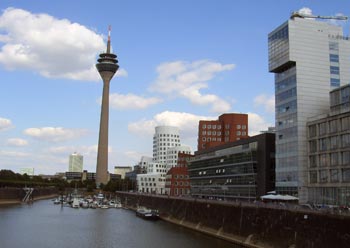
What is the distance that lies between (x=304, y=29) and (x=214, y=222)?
44002 mm

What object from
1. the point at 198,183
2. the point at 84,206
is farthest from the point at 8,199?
the point at 198,183

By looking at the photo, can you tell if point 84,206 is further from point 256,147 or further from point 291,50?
point 291,50

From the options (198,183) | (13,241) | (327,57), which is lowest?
(13,241)

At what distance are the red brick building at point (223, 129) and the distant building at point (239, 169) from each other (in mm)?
47592

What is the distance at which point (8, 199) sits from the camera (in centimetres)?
18775

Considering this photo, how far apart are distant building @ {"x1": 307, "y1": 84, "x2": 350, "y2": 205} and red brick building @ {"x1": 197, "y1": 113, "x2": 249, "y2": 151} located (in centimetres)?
9985

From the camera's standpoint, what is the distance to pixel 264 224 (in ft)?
205

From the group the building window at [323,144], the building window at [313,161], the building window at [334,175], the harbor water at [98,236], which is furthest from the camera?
the building window at [313,161]

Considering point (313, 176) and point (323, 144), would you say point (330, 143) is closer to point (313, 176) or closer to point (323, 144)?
point (323, 144)

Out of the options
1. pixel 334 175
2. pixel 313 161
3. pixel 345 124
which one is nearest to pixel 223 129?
pixel 313 161

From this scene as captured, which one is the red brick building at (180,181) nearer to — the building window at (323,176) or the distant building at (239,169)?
the distant building at (239,169)

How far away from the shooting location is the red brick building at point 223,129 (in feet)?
623

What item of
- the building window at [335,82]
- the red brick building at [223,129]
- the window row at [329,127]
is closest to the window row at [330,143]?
the window row at [329,127]

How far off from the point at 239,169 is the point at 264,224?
50698 mm
